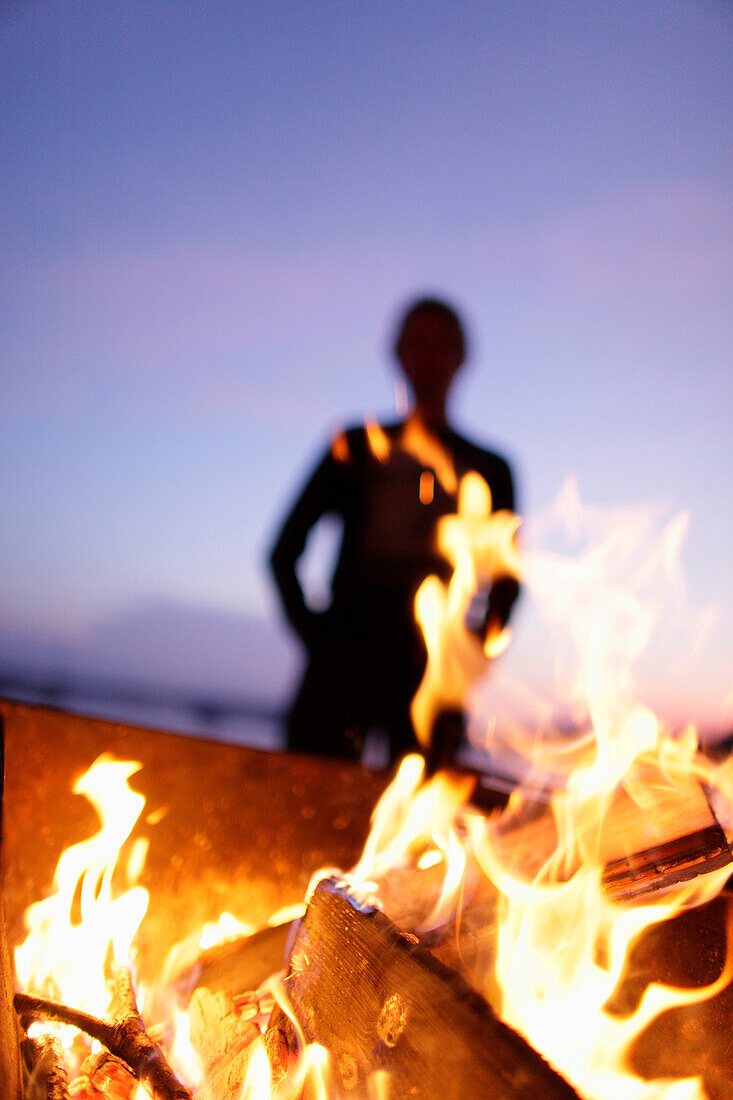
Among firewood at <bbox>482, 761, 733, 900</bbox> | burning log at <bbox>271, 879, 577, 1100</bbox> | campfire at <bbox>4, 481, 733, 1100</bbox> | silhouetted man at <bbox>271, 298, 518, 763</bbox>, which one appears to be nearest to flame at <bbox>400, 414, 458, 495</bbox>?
silhouetted man at <bbox>271, 298, 518, 763</bbox>

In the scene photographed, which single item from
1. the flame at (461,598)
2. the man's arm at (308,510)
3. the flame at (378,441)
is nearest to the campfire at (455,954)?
the flame at (461,598)

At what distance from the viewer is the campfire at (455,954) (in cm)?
100

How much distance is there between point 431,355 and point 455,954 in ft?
6.03

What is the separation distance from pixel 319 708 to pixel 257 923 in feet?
2.15

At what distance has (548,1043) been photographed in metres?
1.16

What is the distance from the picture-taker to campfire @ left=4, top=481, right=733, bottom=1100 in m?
1.00

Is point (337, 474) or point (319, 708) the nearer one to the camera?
point (319, 708)

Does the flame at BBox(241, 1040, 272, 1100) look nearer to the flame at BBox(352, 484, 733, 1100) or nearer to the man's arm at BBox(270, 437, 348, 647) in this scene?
the flame at BBox(352, 484, 733, 1100)

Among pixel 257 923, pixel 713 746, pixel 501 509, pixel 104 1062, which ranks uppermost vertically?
pixel 501 509

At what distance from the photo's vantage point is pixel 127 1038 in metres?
1.12

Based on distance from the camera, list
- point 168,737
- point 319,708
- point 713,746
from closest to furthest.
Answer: point 713,746 → point 168,737 → point 319,708

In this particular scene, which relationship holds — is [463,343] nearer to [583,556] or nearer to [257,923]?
[583,556]

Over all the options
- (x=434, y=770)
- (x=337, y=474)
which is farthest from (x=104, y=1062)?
(x=337, y=474)

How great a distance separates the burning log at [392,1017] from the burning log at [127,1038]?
189mm
